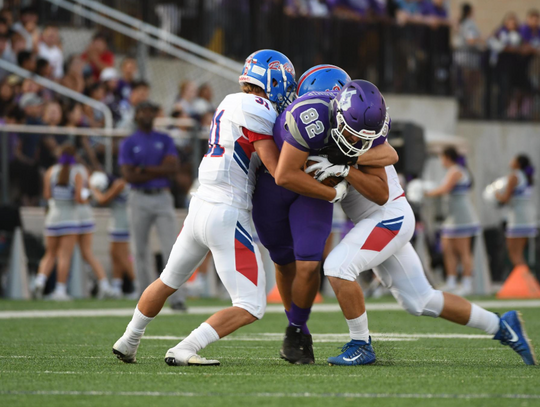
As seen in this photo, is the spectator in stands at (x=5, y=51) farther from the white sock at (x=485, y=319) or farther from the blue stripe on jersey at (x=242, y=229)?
the white sock at (x=485, y=319)

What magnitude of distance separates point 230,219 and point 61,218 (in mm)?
7948

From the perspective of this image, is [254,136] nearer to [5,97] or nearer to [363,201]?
[363,201]

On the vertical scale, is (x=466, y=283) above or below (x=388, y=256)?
below

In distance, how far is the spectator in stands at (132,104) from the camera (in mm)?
15342

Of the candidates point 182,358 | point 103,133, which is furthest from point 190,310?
point 182,358

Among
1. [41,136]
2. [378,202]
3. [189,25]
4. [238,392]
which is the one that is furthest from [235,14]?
[238,392]

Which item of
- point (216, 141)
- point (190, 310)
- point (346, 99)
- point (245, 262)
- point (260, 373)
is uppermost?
point (346, 99)

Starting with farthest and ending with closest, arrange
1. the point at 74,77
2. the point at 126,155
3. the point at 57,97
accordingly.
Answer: the point at 74,77 → the point at 57,97 → the point at 126,155

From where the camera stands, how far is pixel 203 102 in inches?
656

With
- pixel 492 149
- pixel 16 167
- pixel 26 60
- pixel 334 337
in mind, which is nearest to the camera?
pixel 334 337

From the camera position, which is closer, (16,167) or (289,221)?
(289,221)

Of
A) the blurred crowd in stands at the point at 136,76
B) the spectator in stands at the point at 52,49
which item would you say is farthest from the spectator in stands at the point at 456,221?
the spectator in stands at the point at 52,49

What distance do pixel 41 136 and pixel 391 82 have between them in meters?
8.15

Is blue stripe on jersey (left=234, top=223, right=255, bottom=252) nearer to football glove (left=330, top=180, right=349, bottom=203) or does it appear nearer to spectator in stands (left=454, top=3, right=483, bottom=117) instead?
football glove (left=330, top=180, right=349, bottom=203)
